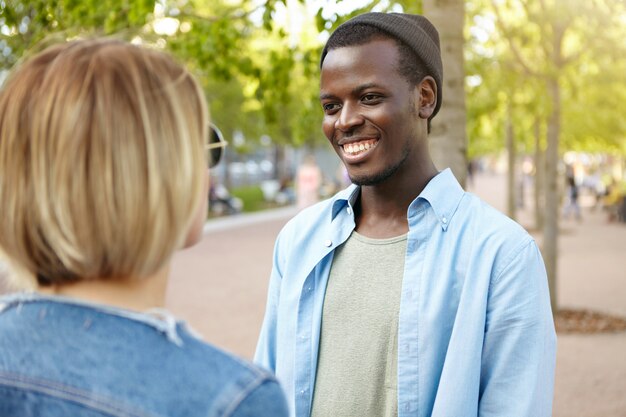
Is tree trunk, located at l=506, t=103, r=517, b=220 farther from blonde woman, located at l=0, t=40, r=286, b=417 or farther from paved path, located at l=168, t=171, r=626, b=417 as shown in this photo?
blonde woman, located at l=0, t=40, r=286, b=417

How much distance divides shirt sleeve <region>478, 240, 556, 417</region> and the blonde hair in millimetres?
1033

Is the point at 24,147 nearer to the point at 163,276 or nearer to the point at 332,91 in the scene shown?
the point at 163,276

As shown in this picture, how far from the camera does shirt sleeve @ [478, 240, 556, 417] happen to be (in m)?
2.08

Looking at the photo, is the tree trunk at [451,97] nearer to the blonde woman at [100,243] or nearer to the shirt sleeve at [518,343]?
the shirt sleeve at [518,343]

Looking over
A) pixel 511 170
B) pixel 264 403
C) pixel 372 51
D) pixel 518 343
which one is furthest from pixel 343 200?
pixel 511 170

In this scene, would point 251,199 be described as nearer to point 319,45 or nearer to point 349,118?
point 319,45

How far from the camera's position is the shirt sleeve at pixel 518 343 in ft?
6.84

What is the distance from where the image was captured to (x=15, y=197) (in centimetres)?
129

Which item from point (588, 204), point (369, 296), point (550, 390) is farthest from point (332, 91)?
point (588, 204)

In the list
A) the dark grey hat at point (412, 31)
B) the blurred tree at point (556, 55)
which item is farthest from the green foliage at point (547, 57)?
the dark grey hat at point (412, 31)

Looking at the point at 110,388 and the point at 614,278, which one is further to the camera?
the point at 614,278

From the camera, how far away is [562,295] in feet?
38.1

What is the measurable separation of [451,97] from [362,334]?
2.55 metres

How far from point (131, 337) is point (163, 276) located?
6.4 inches
